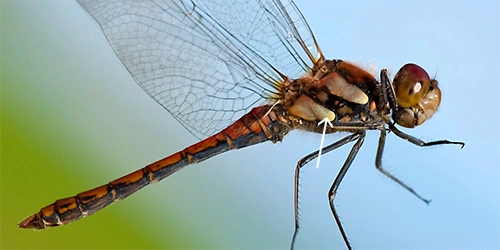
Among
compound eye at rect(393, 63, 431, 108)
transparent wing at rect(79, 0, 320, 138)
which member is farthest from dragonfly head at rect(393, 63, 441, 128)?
transparent wing at rect(79, 0, 320, 138)

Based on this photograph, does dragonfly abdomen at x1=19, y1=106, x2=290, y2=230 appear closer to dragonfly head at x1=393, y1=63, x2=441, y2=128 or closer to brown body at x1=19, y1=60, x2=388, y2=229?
brown body at x1=19, y1=60, x2=388, y2=229

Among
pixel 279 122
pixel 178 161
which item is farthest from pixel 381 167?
pixel 178 161

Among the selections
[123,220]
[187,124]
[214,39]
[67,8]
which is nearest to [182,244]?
[123,220]

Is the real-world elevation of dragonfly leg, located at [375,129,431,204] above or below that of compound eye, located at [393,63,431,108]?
below

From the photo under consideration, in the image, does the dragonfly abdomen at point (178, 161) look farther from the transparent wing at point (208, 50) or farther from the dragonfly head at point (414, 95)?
the dragonfly head at point (414, 95)

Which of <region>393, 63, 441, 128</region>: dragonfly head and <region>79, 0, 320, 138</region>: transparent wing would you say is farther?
<region>79, 0, 320, 138</region>: transparent wing

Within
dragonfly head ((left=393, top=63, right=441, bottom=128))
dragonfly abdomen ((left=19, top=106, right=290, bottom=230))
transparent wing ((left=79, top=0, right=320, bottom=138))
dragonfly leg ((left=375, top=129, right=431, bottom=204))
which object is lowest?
dragonfly leg ((left=375, top=129, right=431, bottom=204))

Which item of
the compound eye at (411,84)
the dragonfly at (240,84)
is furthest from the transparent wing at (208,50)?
the compound eye at (411,84)

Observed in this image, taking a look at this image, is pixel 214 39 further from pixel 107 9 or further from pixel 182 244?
pixel 182 244

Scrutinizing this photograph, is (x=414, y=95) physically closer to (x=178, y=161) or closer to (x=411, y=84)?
(x=411, y=84)
